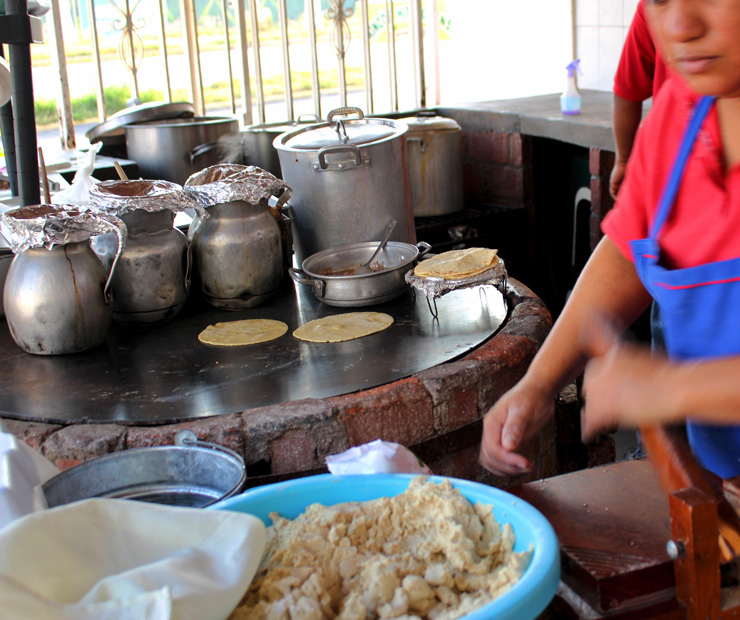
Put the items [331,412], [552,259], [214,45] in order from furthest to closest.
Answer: [214,45] → [552,259] → [331,412]

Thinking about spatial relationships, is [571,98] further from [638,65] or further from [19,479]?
[19,479]

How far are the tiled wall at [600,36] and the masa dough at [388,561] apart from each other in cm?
438

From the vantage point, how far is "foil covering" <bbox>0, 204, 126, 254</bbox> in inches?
84.5

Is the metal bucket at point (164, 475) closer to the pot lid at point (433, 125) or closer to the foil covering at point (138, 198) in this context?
the foil covering at point (138, 198)

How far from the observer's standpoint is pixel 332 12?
530 cm

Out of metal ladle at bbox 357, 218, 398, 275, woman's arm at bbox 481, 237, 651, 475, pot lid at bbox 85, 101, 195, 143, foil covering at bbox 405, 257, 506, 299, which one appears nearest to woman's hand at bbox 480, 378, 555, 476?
woman's arm at bbox 481, 237, 651, 475

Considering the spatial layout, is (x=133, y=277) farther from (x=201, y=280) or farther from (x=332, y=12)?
(x=332, y=12)

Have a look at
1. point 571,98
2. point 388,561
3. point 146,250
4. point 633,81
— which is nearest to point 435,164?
point 571,98

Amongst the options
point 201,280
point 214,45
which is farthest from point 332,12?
point 214,45

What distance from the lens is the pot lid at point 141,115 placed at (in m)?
4.31

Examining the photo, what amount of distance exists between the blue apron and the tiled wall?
382cm

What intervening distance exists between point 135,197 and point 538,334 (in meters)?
1.35

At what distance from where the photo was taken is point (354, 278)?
98.1 inches

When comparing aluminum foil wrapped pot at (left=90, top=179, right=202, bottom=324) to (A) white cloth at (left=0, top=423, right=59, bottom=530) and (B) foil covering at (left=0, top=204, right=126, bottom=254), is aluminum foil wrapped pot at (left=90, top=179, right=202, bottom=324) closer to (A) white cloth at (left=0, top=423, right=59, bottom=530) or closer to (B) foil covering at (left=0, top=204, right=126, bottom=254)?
(B) foil covering at (left=0, top=204, right=126, bottom=254)
